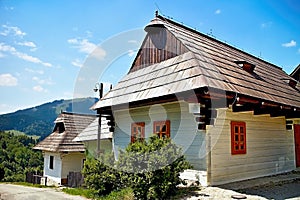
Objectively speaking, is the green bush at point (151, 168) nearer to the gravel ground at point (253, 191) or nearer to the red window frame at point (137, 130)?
the gravel ground at point (253, 191)

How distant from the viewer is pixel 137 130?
10.1 metres

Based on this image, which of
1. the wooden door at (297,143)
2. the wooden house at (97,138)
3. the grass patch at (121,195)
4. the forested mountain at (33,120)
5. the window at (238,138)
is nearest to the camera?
the grass patch at (121,195)

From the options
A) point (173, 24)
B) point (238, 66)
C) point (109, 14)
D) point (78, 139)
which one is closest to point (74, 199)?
point (109, 14)

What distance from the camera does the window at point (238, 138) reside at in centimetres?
823

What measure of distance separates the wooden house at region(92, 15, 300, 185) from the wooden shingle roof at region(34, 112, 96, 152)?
295 inches

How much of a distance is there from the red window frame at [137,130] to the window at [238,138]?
3126mm

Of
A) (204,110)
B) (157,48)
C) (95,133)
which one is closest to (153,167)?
(204,110)

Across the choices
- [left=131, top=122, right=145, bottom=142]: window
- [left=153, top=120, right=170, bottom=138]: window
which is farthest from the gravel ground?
[left=131, top=122, right=145, bottom=142]: window

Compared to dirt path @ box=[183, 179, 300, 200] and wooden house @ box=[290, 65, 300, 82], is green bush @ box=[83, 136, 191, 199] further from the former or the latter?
wooden house @ box=[290, 65, 300, 82]

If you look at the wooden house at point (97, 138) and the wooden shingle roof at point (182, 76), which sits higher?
the wooden shingle roof at point (182, 76)

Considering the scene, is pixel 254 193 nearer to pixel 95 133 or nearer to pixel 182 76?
pixel 182 76

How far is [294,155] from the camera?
11641mm

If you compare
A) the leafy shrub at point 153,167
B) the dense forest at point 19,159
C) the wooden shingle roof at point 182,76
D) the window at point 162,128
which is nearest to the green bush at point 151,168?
the leafy shrub at point 153,167

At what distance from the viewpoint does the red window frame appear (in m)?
9.74
